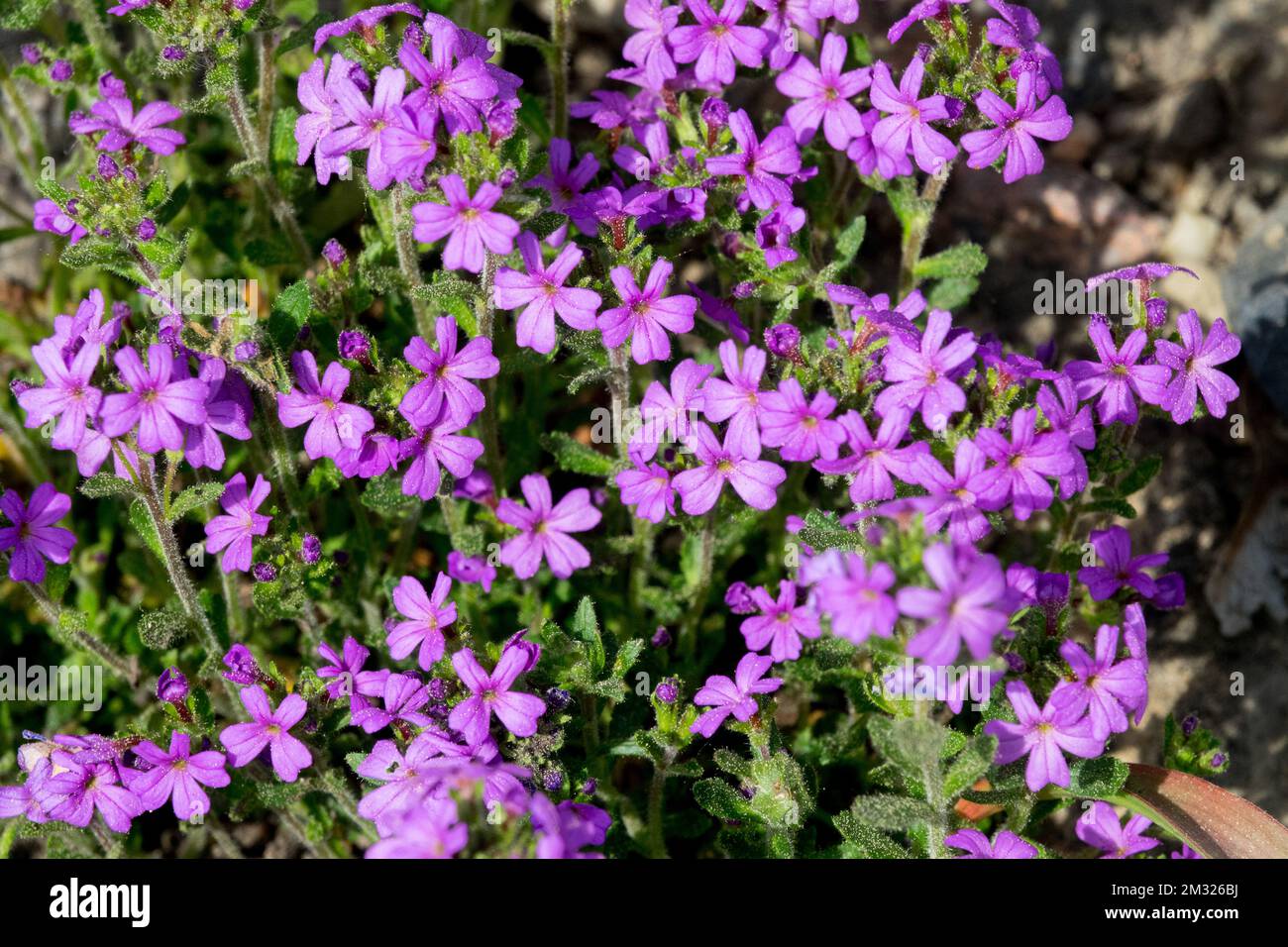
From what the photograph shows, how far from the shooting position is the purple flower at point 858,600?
3.50m

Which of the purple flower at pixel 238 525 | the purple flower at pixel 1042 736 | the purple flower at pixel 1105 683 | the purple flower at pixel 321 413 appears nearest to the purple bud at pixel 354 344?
the purple flower at pixel 321 413

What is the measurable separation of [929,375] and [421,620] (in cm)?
217

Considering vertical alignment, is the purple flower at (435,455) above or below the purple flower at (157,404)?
below

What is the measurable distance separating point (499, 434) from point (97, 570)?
224 cm

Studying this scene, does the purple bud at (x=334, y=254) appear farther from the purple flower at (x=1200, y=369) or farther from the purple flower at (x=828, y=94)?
the purple flower at (x=1200, y=369)

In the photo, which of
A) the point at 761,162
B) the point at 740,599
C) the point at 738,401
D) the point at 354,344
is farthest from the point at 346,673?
the point at 761,162

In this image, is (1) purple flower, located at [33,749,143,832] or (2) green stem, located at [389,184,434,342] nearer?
(1) purple flower, located at [33,749,143,832]

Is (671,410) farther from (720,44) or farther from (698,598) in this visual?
(720,44)

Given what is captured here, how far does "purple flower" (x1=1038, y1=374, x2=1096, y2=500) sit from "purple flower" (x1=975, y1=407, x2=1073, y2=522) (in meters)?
0.13

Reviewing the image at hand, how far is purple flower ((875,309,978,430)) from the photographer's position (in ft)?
14.2

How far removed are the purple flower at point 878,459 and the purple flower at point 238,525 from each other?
7.46 ft

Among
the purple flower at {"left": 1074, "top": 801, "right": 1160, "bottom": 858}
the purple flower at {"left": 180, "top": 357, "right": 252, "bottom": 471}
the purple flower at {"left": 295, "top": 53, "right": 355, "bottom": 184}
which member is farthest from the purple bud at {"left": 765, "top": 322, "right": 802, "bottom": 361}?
the purple flower at {"left": 1074, "top": 801, "right": 1160, "bottom": 858}

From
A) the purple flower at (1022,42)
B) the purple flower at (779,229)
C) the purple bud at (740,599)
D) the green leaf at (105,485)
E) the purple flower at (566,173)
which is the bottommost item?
the purple bud at (740,599)

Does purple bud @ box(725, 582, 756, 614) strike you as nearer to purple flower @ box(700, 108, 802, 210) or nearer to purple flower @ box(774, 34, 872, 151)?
purple flower @ box(700, 108, 802, 210)
